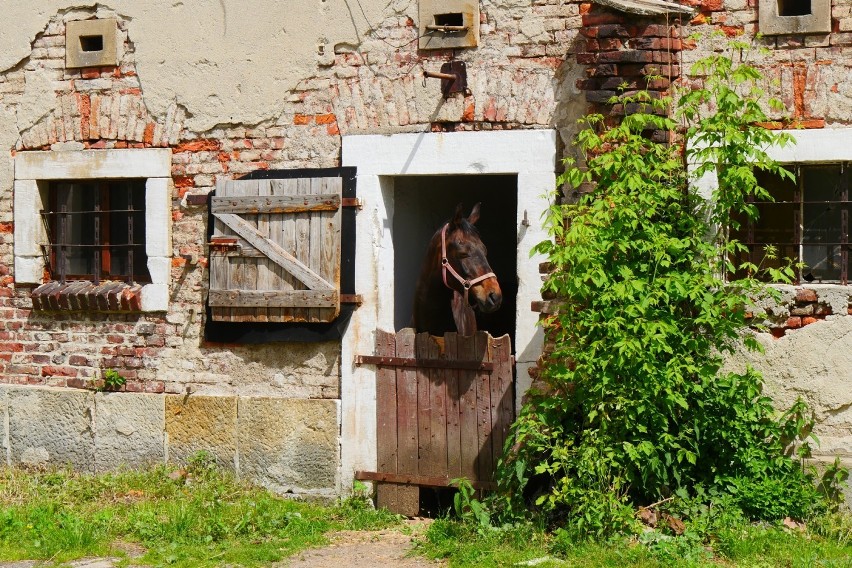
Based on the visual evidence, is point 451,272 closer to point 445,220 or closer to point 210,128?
point 445,220

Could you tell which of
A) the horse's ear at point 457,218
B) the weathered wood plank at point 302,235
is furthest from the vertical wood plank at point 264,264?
the horse's ear at point 457,218

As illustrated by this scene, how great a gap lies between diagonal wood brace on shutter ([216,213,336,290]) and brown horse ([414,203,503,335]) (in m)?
0.71

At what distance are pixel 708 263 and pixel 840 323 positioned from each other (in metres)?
0.92

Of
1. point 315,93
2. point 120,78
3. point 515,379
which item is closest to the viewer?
point 515,379

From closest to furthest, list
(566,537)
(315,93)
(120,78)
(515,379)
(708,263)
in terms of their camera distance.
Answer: (566,537) → (708,263) → (515,379) → (315,93) → (120,78)

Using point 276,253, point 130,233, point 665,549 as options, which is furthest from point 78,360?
point 665,549

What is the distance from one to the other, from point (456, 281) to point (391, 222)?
2.82 ft

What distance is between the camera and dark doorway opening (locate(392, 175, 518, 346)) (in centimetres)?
839

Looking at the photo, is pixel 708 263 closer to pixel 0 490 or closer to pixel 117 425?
pixel 117 425

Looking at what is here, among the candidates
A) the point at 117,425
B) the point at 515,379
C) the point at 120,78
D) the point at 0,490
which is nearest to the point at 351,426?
the point at 515,379

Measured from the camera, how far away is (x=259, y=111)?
26.6 ft

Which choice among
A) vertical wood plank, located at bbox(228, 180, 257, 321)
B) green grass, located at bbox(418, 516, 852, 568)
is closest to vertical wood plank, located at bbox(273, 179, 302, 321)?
vertical wood plank, located at bbox(228, 180, 257, 321)

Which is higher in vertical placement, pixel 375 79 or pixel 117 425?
pixel 375 79

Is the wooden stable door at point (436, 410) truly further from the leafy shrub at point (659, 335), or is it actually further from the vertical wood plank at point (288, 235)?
the vertical wood plank at point (288, 235)
